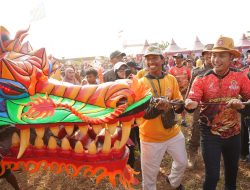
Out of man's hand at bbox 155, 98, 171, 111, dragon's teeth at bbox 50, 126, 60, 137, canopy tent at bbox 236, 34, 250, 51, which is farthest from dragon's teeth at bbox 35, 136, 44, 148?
canopy tent at bbox 236, 34, 250, 51

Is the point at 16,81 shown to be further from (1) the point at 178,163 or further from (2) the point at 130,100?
(1) the point at 178,163

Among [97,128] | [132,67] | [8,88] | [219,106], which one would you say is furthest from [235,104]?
[132,67]

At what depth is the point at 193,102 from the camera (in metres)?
3.06

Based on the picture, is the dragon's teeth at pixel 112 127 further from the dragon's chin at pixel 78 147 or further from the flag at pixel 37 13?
the flag at pixel 37 13

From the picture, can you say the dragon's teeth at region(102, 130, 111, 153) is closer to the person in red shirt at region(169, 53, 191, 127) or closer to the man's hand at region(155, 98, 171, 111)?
the man's hand at region(155, 98, 171, 111)

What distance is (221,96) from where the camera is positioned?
317 cm

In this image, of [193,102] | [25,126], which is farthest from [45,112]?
[193,102]

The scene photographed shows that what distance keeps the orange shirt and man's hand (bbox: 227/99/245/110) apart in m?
0.86

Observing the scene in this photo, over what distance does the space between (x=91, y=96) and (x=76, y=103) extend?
0.49 ft

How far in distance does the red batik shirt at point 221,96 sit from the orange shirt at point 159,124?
46 centimetres

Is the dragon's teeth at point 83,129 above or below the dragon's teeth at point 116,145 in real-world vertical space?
above

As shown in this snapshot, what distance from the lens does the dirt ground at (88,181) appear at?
173 inches

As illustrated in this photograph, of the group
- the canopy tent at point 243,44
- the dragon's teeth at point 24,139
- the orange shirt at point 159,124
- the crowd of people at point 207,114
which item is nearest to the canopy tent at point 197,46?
the canopy tent at point 243,44

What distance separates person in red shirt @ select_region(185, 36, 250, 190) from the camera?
3.14 m
